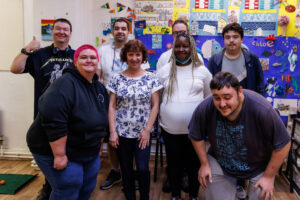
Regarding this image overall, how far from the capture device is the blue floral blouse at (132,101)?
1791 mm

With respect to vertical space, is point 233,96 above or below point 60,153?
above

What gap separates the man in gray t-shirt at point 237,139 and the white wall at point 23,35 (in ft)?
6.38

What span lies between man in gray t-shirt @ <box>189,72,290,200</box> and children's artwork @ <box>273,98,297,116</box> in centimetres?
169

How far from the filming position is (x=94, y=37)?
10.2ft

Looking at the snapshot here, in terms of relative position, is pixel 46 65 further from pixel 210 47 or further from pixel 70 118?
pixel 210 47

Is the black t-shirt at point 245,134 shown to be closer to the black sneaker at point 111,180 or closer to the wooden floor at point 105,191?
the wooden floor at point 105,191

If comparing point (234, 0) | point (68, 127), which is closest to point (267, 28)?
point (234, 0)

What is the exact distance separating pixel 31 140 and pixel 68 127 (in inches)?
9.2

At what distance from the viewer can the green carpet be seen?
2283 millimetres

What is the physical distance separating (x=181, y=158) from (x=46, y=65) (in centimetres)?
127

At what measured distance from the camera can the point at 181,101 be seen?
181 centimetres

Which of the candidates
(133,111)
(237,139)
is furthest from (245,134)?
(133,111)

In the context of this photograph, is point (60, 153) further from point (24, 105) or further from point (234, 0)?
point (234, 0)

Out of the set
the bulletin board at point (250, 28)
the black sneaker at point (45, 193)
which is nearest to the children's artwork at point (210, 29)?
the bulletin board at point (250, 28)
